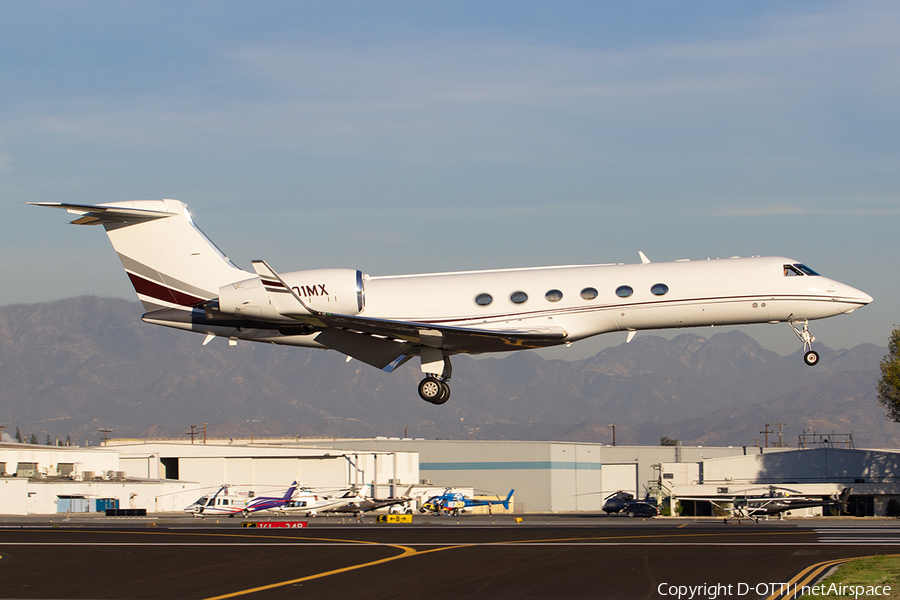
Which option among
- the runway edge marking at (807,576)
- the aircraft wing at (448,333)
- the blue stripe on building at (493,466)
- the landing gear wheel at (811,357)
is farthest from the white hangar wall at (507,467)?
the runway edge marking at (807,576)

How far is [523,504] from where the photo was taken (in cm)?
8800

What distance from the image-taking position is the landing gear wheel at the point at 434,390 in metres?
28.9

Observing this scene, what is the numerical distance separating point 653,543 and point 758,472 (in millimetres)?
46666

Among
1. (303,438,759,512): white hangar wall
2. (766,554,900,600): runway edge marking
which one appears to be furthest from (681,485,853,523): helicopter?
(303,438,759,512): white hangar wall

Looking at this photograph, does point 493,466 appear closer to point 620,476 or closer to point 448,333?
point 620,476

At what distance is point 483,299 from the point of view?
28125mm

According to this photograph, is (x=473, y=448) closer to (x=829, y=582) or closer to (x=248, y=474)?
(x=248, y=474)

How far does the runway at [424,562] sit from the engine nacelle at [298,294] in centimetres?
612

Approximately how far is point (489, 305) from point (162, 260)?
9.87 m

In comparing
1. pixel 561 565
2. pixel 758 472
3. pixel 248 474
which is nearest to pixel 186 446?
pixel 248 474

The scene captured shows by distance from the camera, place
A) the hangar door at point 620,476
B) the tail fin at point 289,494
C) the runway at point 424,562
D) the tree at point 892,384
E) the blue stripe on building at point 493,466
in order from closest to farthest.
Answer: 1. the runway at point 424,562
2. the tail fin at point 289,494
3. the tree at point 892,384
4. the blue stripe on building at point 493,466
5. the hangar door at point 620,476

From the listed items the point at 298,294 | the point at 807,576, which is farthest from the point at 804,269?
the point at 298,294

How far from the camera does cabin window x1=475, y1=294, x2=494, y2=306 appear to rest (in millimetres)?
28062

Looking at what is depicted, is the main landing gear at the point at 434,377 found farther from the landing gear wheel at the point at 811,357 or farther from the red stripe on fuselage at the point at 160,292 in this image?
the landing gear wheel at the point at 811,357
